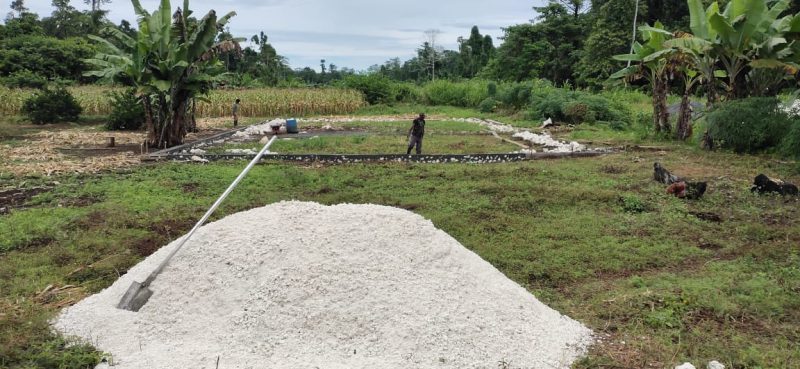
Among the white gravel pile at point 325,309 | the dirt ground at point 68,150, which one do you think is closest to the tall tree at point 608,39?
the dirt ground at point 68,150

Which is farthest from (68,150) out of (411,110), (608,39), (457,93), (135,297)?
(608,39)

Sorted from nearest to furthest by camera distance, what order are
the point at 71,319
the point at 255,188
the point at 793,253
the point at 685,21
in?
the point at 71,319 < the point at 793,253 < the point at 255,188 < the point at 685,21

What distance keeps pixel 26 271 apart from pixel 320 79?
5634 cm

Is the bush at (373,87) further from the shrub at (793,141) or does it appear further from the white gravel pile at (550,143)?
the shrub at (793,141)

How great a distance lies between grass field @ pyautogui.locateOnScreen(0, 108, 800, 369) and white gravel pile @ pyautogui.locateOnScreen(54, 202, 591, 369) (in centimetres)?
32

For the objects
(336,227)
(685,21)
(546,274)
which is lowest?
(546,274)

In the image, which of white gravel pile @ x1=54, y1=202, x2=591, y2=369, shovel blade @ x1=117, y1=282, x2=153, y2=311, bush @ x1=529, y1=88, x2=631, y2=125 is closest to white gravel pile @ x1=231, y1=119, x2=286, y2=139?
bush @ x1=529, y1=88, x2=631, y2=125

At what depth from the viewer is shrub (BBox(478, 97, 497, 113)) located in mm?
24547

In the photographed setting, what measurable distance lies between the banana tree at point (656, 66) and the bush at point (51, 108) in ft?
56.4

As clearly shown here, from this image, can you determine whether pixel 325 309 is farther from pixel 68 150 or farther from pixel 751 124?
pixel 68 150

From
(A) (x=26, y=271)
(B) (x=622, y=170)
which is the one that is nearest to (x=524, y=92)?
(B) (x=622, y=170)

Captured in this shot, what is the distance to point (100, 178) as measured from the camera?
9.11 m

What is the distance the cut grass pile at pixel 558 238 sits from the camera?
12.8ft

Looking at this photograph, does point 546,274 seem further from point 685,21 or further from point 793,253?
point 685,21
